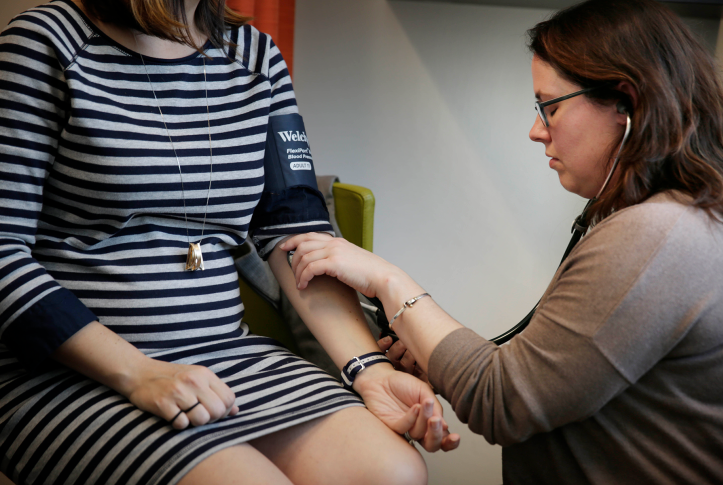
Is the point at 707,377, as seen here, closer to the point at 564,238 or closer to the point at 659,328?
the point at 659,328

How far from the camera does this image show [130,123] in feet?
2.89

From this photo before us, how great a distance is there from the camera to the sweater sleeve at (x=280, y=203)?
3.46 ft

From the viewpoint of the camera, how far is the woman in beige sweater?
67 cm

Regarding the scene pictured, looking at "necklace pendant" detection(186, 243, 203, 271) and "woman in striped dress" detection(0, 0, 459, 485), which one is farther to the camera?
"necklace pendant" detection(186, 243, 203, 271)

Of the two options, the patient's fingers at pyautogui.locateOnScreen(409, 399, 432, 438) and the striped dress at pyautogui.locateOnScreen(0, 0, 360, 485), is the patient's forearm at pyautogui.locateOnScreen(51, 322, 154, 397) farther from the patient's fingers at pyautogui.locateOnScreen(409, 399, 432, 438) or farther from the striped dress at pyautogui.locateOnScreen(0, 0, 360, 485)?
the patient's fingers at pyautogui.locateOnScreen(409, 399, 432, 438)

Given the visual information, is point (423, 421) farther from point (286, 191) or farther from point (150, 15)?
point (150, 15)

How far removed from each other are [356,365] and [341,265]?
0.18 m

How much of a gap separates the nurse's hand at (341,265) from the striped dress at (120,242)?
0.12 m

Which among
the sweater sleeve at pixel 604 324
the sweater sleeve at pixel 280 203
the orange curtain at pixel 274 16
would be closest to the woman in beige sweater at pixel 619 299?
the sweater sleeve at pixel 604 324

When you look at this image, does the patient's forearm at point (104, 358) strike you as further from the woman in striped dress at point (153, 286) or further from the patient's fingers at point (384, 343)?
the patient's fingers at point (384, 343)

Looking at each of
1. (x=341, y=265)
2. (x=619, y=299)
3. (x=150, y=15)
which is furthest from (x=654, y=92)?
(x=150, y=15)

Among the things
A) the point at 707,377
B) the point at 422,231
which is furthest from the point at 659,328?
the point at 422,231

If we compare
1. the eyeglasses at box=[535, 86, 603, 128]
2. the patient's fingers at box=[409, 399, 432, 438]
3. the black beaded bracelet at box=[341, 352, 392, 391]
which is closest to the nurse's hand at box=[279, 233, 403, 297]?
the black beaded bracelet at box=[341, 352, 392, 391]

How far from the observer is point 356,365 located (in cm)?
95
